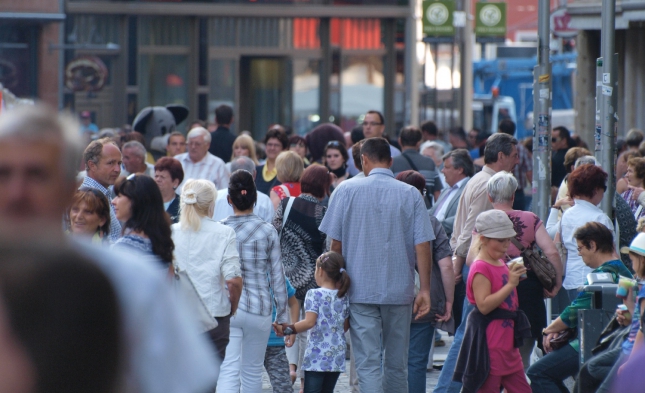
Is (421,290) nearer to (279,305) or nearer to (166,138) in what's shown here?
(279,305)

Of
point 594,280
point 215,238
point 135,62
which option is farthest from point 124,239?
point 135,62

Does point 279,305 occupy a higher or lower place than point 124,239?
A: lower

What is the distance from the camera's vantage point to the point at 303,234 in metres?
8.23

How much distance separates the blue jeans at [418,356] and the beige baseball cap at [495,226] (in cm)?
115

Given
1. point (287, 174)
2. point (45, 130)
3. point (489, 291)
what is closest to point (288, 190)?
point (287, 174)

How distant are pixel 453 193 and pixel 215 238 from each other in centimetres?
328

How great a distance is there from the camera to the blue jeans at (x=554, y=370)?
6.51 meters

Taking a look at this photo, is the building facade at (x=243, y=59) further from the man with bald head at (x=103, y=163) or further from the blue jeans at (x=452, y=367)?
the blue jeans at (x=452, y=367)

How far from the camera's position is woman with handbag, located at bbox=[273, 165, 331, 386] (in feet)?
26.9

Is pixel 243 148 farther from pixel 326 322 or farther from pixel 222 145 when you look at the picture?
pixel 326 322

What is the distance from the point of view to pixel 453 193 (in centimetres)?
908

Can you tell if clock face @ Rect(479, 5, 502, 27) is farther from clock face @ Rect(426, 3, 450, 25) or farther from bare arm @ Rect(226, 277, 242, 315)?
bare arm @ Rect(226, 277, 242, 315)

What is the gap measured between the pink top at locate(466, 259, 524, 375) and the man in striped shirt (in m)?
4.98

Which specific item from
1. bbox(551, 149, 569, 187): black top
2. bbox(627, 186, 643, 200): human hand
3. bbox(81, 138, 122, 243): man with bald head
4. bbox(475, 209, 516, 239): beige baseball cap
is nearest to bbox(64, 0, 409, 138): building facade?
bbox(551, 149, 569, 187): black top
